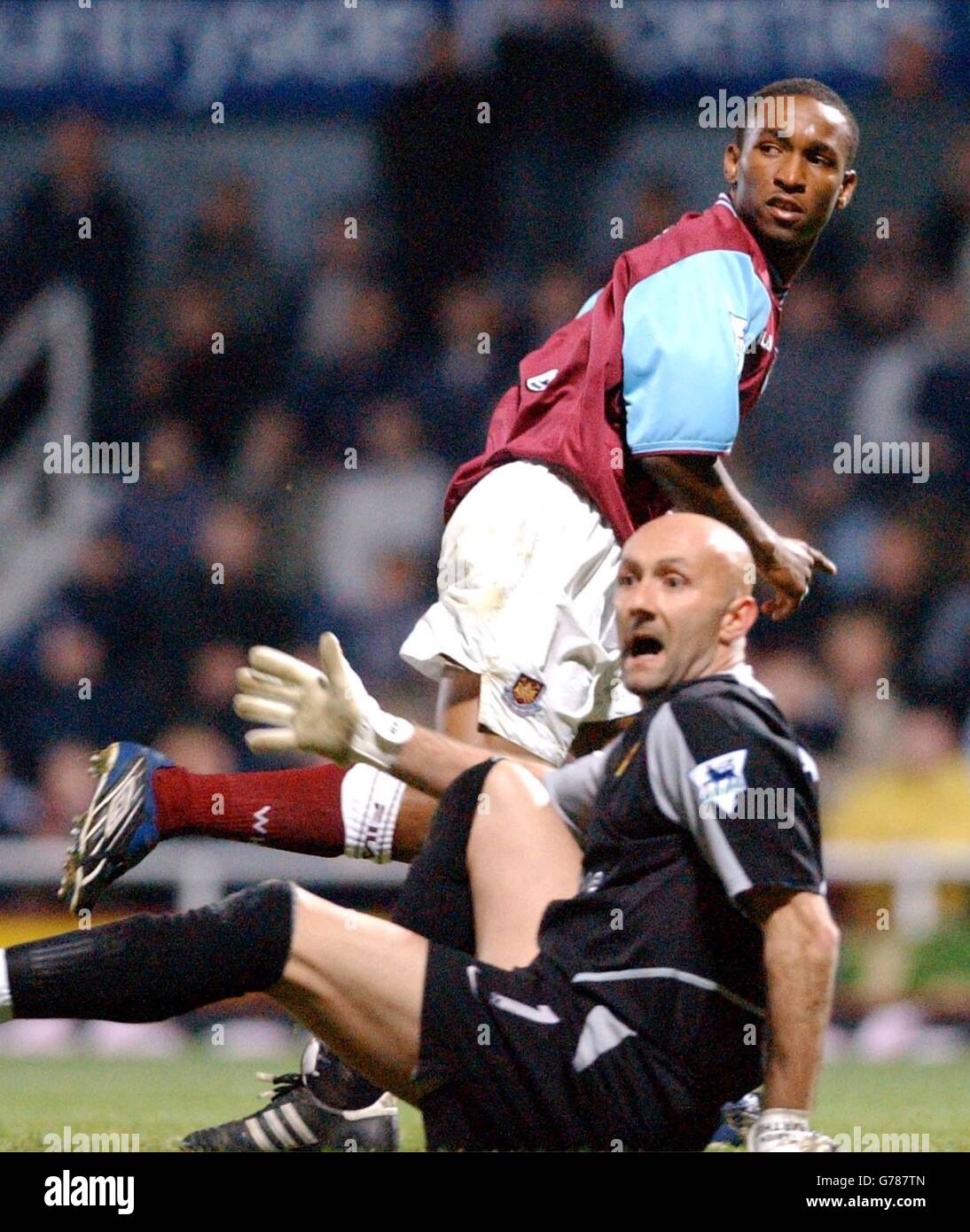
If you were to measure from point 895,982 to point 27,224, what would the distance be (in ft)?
17.3

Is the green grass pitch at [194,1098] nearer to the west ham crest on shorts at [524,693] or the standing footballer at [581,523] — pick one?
the standing footballer at [581,523]

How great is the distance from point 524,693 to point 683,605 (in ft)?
3.40

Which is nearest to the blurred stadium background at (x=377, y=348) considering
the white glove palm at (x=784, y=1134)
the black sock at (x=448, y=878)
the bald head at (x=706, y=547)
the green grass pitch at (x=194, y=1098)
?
the green grass pitch at (x=194, y=1098)

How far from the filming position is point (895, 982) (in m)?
8.16

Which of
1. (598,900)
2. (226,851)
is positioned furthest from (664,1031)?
(226,851)

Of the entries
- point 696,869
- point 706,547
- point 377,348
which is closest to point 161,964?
point 696,869

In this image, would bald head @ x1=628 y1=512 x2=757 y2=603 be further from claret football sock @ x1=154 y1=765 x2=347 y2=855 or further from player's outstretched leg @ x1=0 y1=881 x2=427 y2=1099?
claret football sock @ x1=154 y1=765 x2=347 y2=855

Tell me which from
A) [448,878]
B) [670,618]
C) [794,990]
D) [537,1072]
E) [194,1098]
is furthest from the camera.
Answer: [194,1098]

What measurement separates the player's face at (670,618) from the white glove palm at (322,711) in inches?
22.4

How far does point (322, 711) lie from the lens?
393 cm

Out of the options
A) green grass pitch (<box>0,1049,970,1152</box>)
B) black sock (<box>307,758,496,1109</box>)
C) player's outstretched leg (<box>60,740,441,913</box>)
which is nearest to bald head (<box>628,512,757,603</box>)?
black sock (<box>307,758,496,1109</box>)

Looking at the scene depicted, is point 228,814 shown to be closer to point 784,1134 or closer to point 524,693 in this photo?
point 524,693

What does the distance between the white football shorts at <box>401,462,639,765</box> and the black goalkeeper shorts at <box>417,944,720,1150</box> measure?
3.83 ft

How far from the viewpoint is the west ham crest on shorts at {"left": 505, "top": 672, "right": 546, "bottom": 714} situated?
4539 millimetres
